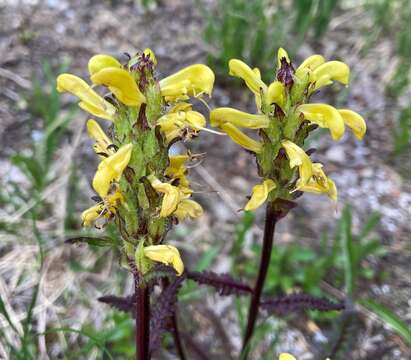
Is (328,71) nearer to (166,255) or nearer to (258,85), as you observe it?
(258,85)

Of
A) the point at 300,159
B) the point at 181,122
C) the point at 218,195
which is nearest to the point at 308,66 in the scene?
the point at 300,159

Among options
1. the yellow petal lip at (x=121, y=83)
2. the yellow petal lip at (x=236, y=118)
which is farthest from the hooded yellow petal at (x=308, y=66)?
the yellow petal lip at (x=121, y=83)

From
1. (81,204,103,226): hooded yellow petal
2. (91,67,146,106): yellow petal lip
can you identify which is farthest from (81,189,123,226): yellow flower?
(91,67,146,106): yellow petal lip

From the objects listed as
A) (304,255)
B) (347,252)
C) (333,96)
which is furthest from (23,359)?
(333,96)

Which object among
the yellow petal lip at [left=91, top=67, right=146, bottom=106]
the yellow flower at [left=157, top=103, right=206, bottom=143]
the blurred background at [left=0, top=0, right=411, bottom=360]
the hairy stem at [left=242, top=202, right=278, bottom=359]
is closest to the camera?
the yellow petal lip at [left=91, top=67, right=146, bottom=106]

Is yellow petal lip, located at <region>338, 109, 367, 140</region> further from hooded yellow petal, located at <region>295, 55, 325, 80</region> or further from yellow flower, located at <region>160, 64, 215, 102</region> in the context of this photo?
yellow flower, located at <region>160, 64, 215, 102</region>

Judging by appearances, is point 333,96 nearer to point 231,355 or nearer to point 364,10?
point 364,10

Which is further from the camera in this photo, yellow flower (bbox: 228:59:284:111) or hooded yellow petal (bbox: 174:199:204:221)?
hooded yellow petal (bbox: 174:199:204:221)

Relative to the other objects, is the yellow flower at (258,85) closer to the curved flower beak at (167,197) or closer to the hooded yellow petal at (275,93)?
the hooded yellow petal at (275,93)

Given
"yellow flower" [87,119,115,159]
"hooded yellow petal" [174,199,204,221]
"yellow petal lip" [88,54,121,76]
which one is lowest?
"hooded yellow petal" [174,199,204,221]
